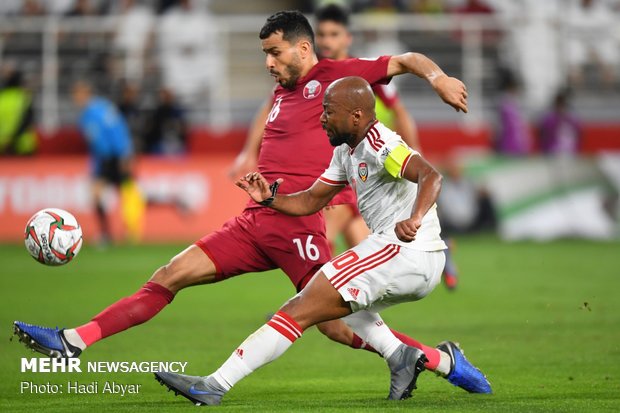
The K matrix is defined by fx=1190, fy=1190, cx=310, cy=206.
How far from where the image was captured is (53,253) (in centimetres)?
775

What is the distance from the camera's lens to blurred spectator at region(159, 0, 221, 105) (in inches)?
900

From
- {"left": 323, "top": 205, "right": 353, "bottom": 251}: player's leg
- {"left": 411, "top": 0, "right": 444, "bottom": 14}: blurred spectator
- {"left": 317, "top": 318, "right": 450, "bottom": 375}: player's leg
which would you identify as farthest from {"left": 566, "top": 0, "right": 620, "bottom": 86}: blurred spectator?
{"left": 317, "top": 318, "right": 450, "bottom": 375}: player's leg

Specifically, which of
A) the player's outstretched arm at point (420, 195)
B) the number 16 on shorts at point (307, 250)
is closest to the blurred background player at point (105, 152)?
the number 16 on shorts at point (307, 250)

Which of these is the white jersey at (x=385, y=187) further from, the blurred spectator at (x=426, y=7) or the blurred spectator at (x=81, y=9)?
the blurred spectator at (x=426, y=7)

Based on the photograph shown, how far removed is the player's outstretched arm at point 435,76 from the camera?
7066mm

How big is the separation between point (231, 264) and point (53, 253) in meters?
1.17

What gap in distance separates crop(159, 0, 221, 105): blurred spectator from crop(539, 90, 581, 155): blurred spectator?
21.0 ft

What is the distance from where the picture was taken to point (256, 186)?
283 inches

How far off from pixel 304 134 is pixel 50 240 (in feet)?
5.89

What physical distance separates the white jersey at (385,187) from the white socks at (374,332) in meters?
0.67

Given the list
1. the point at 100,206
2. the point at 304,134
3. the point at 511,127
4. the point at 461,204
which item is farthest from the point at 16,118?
the point at 304,134

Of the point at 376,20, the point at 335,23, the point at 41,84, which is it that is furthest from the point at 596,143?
the point at 335,23

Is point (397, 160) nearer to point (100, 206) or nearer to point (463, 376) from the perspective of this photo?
point (463, 376)

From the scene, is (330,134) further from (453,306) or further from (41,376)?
(453,306)
